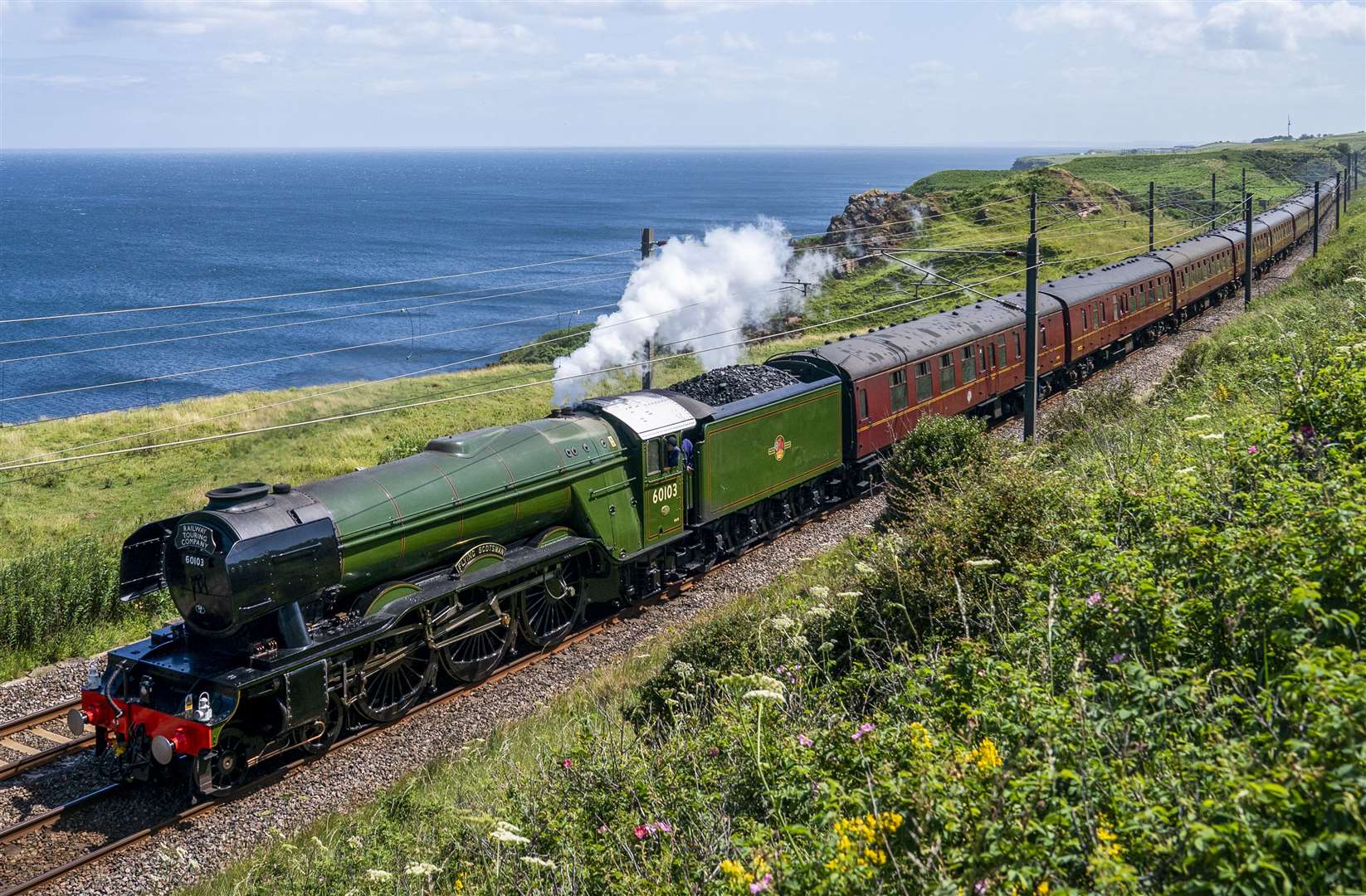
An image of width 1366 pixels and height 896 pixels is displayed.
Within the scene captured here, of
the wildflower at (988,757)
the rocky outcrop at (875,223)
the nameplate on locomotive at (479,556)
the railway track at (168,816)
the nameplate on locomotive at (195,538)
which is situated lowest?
the railway track at (168,816)

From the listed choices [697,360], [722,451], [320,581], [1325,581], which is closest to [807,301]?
[697,360]

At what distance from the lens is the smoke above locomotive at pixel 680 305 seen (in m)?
22.8

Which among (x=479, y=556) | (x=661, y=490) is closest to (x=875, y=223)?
(x=661, y=490)

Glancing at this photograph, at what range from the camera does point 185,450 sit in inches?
1276

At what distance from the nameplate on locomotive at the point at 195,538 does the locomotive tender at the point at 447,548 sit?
0.03 metres

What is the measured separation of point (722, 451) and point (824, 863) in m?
12.3

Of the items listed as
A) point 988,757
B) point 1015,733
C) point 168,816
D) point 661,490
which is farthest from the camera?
point 661,490

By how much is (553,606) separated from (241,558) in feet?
17.7

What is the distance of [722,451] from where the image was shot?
690 inches

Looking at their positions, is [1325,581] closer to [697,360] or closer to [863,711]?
[863,711]

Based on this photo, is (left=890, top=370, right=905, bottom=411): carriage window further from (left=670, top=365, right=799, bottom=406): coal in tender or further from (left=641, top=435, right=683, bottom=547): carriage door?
(left=641, top=435, right=683, bottom=547): carriage door

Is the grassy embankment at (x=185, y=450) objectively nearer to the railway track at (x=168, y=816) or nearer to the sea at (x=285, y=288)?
the sea at (x=285, y=288)

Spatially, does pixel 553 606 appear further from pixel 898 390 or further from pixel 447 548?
pixel 898 390

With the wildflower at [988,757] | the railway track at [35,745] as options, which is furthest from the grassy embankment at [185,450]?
the wildflower at [988,757]
